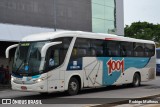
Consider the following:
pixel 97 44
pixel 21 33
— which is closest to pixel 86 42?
pixel 97 44

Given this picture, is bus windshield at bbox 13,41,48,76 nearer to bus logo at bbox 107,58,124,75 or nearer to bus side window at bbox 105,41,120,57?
bus side window at bbox 105,41,120,57

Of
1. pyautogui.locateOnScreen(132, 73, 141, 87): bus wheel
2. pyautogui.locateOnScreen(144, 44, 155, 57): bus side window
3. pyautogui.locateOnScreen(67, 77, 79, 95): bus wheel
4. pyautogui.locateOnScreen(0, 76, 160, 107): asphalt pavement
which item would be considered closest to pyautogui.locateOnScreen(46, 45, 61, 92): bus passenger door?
pyautogui.locateOnScreen(0, 76, 160, 107): asphalt pavement

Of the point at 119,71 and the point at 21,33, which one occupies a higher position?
the point at 21,33

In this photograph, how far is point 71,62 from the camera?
18.6 metres

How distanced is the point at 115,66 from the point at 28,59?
6.29 metres

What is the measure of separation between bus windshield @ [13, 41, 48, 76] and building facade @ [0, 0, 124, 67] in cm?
1000

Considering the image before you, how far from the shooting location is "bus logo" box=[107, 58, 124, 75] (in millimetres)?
21625

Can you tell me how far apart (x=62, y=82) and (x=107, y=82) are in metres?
4.11

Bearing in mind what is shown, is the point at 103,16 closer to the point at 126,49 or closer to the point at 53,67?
the point at 126,49

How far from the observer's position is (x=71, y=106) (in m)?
14.4

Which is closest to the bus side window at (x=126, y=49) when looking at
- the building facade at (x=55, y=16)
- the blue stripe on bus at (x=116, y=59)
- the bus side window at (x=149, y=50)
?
the blue stripe on bus at (x=116, y=59)

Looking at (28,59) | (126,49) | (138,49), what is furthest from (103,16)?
(28,59)

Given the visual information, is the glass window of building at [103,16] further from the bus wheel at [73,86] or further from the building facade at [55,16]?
the bus wheel at [73,86]

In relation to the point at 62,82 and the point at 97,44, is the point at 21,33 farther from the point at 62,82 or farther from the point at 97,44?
the point at 62,82
